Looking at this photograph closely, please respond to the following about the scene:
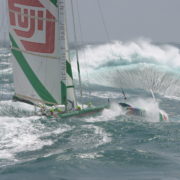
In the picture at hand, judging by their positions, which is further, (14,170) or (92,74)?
(92,74)

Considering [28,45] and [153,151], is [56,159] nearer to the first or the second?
[153,151]

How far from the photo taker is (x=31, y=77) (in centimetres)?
2178

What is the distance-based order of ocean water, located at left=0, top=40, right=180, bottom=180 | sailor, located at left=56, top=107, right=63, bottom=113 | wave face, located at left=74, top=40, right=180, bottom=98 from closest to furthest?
ocean water, located at left=0, top=40, right=180, bottom=180
sailor, located at left=56, top=107, right=63, bottom=113
wave face, located at left=74, top=40, right=180, bottom=98

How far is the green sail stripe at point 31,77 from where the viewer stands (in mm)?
21688

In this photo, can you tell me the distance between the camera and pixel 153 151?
15.5 m

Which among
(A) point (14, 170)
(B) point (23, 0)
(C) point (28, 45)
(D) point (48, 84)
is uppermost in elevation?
(B) point (23, 0)

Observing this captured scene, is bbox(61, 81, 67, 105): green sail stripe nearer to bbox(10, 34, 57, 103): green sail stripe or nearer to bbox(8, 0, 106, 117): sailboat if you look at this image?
bbox(8, 0, 106, 117): sailboat

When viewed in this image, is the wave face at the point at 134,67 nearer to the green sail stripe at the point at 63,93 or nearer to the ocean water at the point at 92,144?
the ocean water at the point at 92,144

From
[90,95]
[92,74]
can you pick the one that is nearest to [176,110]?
[90,95]

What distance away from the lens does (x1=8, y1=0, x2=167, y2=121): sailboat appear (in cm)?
2067

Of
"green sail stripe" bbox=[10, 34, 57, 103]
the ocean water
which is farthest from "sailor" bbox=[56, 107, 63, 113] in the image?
the ocean water

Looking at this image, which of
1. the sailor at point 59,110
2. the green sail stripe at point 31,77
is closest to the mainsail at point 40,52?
the green sail stripe at point 31,77

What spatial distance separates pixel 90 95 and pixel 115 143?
635 inches

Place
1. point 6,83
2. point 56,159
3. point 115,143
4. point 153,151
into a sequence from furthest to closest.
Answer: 1. point 6,83
2. point 115,143
3. point 153,151
4. point 56,159
